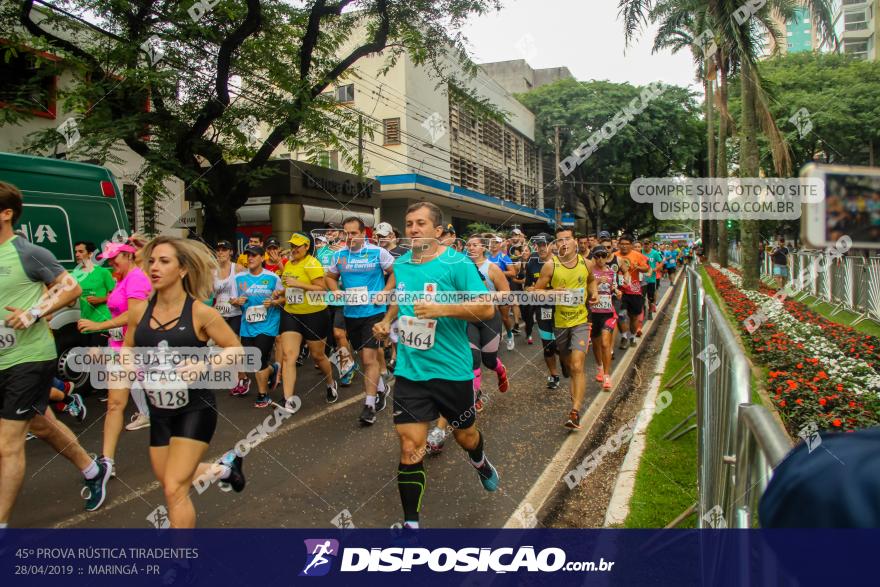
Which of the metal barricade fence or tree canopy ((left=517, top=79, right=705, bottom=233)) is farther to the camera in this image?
tree canopy ((left=517, top=79, right=705, bottom=233))

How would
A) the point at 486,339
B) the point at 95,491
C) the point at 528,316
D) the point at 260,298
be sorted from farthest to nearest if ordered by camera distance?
the point at 528,316 → the point at 260,298 → the point at 486,339 → the point at 95,491

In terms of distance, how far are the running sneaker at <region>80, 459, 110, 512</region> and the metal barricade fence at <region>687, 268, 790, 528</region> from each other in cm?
391

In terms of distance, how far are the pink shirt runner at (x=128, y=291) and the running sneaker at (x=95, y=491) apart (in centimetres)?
138

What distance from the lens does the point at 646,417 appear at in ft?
21.6

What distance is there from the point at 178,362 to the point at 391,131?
23546 millimetres

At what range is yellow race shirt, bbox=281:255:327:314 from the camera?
719 centimetres

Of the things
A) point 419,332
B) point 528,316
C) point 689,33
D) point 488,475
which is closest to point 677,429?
point 488,475

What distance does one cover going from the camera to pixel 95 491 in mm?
4434

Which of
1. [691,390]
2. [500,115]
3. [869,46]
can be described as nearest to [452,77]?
[500,115]

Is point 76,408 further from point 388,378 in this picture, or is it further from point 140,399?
point 388,378

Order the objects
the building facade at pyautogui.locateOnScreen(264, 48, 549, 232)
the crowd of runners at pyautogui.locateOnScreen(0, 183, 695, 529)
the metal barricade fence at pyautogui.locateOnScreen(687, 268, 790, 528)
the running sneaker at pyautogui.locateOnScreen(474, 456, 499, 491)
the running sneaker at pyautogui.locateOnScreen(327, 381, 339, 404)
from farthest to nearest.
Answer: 1. the building facade at pyautogui.locateOnScreen(264, 48, 549, 232)
2. the running sneaker at pyautogui.locateOnScreen(327, 381, 339, 404)
3. the running sneaker at pyautogui.locateOnScreen(474, 456, 499, 491)
4. the crowd of runners at pyautogui.locateOnScreen(0, 183, 695, 529)
5. the metal barricade fence at pyautogui.locateOnScreen(687, 268, 790, 528)

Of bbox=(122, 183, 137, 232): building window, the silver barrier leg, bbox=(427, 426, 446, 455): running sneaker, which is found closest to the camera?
bbox=(427, 426, 446, 455): running sneaker

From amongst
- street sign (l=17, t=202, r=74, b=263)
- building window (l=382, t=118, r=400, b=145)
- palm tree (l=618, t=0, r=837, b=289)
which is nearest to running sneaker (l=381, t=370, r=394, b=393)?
street sign (l=17, t=202, r=74, b=263)

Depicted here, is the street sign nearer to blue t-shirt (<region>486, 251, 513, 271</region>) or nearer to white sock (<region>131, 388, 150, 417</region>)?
white sock (<region>131, 388, 150, 417</region>)
